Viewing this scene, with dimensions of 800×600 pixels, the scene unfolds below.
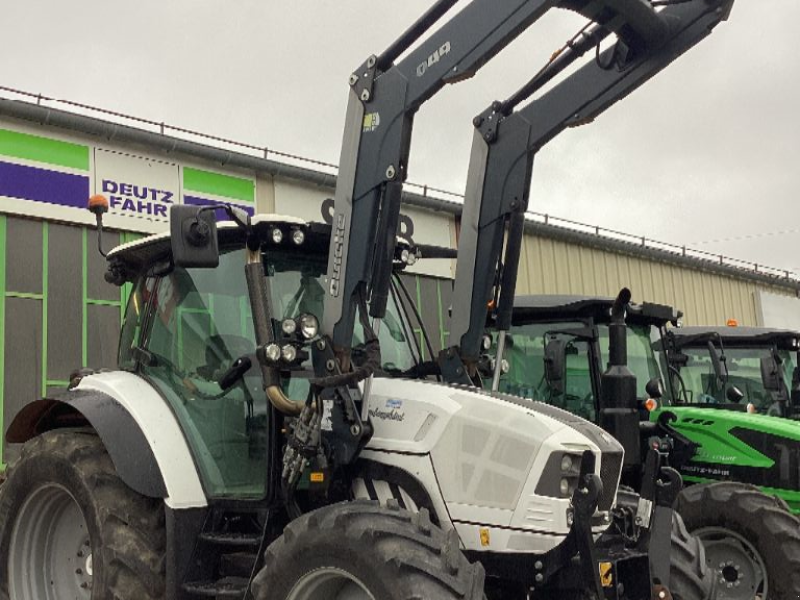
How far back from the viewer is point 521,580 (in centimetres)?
372

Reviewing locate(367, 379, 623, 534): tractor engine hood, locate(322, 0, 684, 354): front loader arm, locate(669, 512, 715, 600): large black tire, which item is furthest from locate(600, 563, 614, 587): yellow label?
locate(322, 0, 684, 354): front loader arm

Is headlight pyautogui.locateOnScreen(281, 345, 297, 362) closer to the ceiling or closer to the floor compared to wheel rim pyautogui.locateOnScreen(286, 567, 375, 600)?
closer to the ceiling

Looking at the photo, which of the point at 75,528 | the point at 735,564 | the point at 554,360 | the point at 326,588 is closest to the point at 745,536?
the point at 735,564

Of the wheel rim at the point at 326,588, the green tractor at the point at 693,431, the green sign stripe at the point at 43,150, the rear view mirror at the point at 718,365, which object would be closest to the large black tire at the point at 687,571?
the green tractor at the point at 693,431

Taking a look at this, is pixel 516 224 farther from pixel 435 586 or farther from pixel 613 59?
pixel 435 586

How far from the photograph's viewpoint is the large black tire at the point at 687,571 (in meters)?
4.34

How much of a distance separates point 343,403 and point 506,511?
89 centimetres

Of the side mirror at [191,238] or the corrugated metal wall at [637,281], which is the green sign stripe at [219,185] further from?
the side mirror at [191,238]

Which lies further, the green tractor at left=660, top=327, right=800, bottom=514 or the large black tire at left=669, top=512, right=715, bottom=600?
the green tractor at left=660, top=327, right=800, bottom=514

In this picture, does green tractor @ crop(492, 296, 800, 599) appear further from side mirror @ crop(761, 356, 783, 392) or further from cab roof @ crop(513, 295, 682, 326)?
side mirror @ crop(761, 356, 783, 392)

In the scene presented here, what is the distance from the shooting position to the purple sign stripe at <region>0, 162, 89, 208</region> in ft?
38.5

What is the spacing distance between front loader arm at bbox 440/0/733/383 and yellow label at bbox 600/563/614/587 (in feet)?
4.37

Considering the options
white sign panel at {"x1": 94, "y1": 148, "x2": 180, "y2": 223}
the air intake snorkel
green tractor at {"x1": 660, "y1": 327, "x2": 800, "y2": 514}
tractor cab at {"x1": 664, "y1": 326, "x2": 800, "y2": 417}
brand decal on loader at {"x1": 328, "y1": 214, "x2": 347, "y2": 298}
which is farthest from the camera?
white sign panel at {"x1": 94, "y1": 148, "x2": 180, "y2": 223}

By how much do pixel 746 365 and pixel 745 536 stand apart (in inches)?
158
